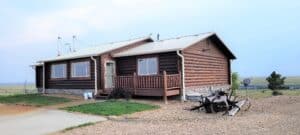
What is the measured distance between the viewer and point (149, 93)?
1995 centimetres

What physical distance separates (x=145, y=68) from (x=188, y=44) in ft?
9.94

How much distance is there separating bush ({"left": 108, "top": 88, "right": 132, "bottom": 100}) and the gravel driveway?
4.40m

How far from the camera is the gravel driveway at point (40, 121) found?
40.6ft

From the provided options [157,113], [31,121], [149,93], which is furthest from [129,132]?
[149,93]

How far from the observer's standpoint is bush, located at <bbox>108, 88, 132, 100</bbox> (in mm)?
20422

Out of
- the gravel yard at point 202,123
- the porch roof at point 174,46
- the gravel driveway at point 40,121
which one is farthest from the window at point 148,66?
the gravel driveway at point 40,121

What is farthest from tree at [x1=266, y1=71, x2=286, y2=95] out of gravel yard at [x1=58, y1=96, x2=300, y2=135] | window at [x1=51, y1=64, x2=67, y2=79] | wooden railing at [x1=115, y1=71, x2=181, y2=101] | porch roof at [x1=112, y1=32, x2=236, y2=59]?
window at [x1=51, y1=64, x2=67, y2=79]

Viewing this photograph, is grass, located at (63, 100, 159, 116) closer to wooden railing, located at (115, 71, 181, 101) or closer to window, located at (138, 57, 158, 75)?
wooden railing, located at (115, 71, 181, 101)

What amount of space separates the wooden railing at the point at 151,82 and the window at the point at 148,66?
3.99 feet

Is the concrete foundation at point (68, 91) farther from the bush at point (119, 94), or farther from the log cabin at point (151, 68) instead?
the bush at point (119, 94)

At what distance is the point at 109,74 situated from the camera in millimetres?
23219

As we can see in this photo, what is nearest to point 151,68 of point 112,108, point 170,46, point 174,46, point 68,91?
point 170,46

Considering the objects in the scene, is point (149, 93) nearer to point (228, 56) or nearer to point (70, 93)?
point (70, 93)

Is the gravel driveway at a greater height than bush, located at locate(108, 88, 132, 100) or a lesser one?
lesser
